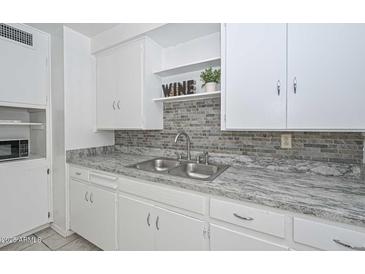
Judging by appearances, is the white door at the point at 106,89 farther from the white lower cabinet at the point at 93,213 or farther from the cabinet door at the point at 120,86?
the white lower cabinet at the point at 93,213

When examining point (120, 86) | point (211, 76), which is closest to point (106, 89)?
point (120, 86)

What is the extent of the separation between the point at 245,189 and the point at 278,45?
0.96 meters

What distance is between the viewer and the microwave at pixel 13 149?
1.78m

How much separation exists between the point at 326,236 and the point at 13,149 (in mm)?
2653

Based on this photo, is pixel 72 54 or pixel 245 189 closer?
pixel 245 189

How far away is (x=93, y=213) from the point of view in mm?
1734

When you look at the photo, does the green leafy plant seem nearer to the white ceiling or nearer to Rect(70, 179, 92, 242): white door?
the white ceiling

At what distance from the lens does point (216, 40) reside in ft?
5.76

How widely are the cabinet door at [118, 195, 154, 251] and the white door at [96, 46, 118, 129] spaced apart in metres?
0.97

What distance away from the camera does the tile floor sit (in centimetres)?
181

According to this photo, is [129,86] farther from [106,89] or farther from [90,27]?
[90,27]

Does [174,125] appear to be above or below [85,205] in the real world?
above
